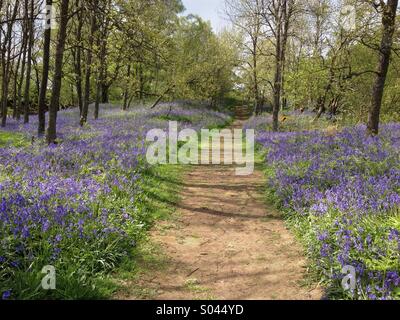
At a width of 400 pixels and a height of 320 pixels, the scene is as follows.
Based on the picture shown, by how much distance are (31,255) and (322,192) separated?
5647 millimetres

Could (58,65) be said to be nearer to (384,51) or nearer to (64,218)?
(64,218)

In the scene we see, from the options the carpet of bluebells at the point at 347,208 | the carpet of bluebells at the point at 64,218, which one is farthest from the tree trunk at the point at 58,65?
the carpet of bluebells at the point at 347,208

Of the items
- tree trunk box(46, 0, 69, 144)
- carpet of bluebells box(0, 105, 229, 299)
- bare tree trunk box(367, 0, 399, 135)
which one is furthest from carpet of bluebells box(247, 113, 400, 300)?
tree trunk box(46, 0, 69, 144)

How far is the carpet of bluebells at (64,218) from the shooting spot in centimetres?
496

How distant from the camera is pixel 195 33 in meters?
43.6

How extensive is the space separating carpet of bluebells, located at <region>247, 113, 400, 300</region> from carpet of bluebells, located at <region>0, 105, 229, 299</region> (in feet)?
10.1

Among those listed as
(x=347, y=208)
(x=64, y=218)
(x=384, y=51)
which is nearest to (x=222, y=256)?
(x=347, y=208)

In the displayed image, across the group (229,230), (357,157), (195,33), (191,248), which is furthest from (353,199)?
(195,33)

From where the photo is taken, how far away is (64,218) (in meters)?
6.11

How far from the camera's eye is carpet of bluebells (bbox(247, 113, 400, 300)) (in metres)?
4.84

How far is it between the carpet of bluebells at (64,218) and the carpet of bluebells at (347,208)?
3.08 metres

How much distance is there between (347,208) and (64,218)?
15.1ft

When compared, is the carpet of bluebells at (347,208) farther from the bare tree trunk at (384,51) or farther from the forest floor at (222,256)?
the bare tree trunk at (384,51)

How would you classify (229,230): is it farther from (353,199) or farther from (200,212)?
(353,199)
